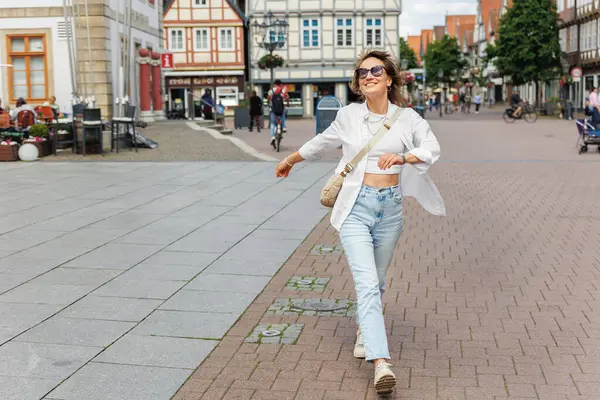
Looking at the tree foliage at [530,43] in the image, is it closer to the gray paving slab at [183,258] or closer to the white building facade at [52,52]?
the white building facade at [52,52]

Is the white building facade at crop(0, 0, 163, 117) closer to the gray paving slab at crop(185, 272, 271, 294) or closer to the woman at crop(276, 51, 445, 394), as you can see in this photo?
the gray paving slab at crop(185, 272, 271, 294)

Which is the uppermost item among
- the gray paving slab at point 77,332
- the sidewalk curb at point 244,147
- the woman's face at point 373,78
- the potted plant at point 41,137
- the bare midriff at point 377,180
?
the woman's face at point 373,78

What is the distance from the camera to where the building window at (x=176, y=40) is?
60750 millimetres

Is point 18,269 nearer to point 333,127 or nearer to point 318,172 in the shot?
point 333,127

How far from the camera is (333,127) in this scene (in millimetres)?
4770

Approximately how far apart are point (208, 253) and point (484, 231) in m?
3.17

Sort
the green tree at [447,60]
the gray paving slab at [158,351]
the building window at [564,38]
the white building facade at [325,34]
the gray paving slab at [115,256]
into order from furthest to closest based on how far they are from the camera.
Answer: the green tree at [447,60]
the building window at [564,38]
the white building facade at [325,34]
the gray paving slab at [115,256]
the gray paving slab at [158,351]

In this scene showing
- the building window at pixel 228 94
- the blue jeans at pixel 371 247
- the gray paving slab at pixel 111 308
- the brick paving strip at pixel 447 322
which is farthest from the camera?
the building window at pixel 228 94

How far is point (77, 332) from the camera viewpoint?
543 cm

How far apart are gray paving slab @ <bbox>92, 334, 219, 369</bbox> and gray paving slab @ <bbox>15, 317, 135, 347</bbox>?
0.13 m

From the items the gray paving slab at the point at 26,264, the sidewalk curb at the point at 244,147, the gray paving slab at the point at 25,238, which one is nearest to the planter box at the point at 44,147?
the sidewalk curb at the point at 244,147

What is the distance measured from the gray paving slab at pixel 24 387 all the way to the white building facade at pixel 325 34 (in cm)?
5190

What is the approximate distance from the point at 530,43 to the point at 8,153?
42.2 metres

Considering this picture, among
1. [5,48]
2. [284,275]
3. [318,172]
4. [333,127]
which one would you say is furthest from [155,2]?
[333,127]
